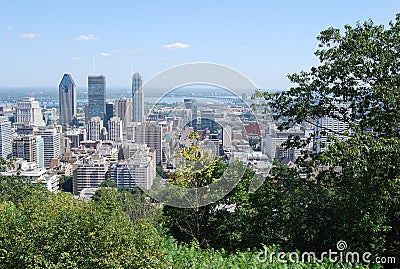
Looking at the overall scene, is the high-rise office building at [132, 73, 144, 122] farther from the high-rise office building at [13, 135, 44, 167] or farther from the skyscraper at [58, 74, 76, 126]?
the skyscraper at [58, 74, 76, 126]

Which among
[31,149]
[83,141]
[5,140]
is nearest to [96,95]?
[83,141]

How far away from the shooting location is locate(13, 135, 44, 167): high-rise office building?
32.3m

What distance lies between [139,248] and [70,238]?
1.18 ft

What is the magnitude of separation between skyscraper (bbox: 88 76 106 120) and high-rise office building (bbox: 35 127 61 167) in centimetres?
324

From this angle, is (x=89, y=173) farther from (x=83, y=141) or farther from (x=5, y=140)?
(x=5, y=140)

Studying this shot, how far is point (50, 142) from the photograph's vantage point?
36281 mm

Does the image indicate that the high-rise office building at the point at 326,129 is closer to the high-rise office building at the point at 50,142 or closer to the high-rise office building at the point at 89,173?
the high-rise office building at the point at 89,173

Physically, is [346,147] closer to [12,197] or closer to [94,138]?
[12,197]

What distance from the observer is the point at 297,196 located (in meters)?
3.86

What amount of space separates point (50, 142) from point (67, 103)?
44.0ft

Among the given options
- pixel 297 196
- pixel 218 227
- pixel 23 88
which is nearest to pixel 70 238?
pixel 218 227

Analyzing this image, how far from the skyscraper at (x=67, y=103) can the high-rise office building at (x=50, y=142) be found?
10700 millimetres

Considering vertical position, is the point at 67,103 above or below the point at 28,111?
above

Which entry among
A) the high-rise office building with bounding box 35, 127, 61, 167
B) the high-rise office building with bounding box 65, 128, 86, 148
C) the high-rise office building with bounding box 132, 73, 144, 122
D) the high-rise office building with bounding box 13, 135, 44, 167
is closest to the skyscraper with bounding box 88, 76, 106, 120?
the high-rise office building with bounding box 65, 128, 86, 148
